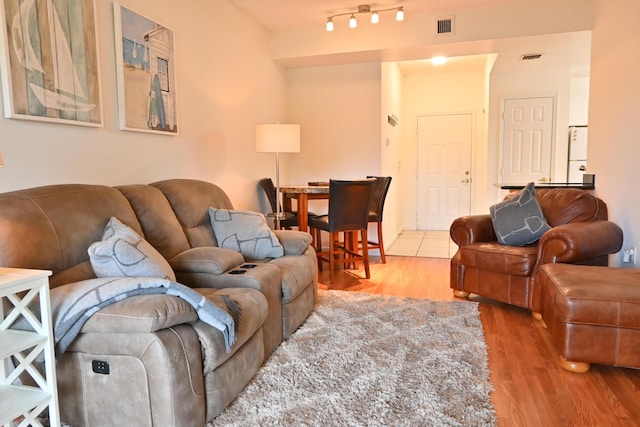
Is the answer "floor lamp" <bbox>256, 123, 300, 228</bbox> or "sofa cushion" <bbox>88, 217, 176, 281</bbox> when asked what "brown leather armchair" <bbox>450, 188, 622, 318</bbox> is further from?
"sofa cushion" <bbox>88, 217, 176, 281</bbox>

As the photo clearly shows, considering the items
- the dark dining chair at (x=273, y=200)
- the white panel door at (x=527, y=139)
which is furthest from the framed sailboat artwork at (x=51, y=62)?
the white panel door at (x=527, y=139)

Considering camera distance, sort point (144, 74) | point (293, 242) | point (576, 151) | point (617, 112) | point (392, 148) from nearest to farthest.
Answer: point (144, 74) → point (293, 242) → point (617, 112) → point (392, 148) → point (576, 151)

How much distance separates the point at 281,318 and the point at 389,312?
892 millimetres

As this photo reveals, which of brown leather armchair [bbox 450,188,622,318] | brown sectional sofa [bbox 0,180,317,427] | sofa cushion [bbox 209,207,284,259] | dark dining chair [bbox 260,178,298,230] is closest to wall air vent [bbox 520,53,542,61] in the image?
brown leather armchair [bbox 450,188,622,318]

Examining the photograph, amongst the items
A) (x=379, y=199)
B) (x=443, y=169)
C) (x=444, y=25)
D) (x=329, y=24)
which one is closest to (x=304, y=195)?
(x=379, y=199)

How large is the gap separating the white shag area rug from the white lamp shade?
1580 millimetres

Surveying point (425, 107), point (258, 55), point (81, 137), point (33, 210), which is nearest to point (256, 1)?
point (258, 55)

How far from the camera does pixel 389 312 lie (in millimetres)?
2990

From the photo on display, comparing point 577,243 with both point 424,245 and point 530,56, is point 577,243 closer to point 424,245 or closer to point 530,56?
point 530,56

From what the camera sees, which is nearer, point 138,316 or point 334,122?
point 138,316

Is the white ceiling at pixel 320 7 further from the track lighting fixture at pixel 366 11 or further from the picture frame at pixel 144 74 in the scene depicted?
the picture frame at pixel 144 74

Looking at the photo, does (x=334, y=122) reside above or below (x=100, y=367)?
above

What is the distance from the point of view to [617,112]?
10.7ft

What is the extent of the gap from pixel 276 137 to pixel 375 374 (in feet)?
7.78
